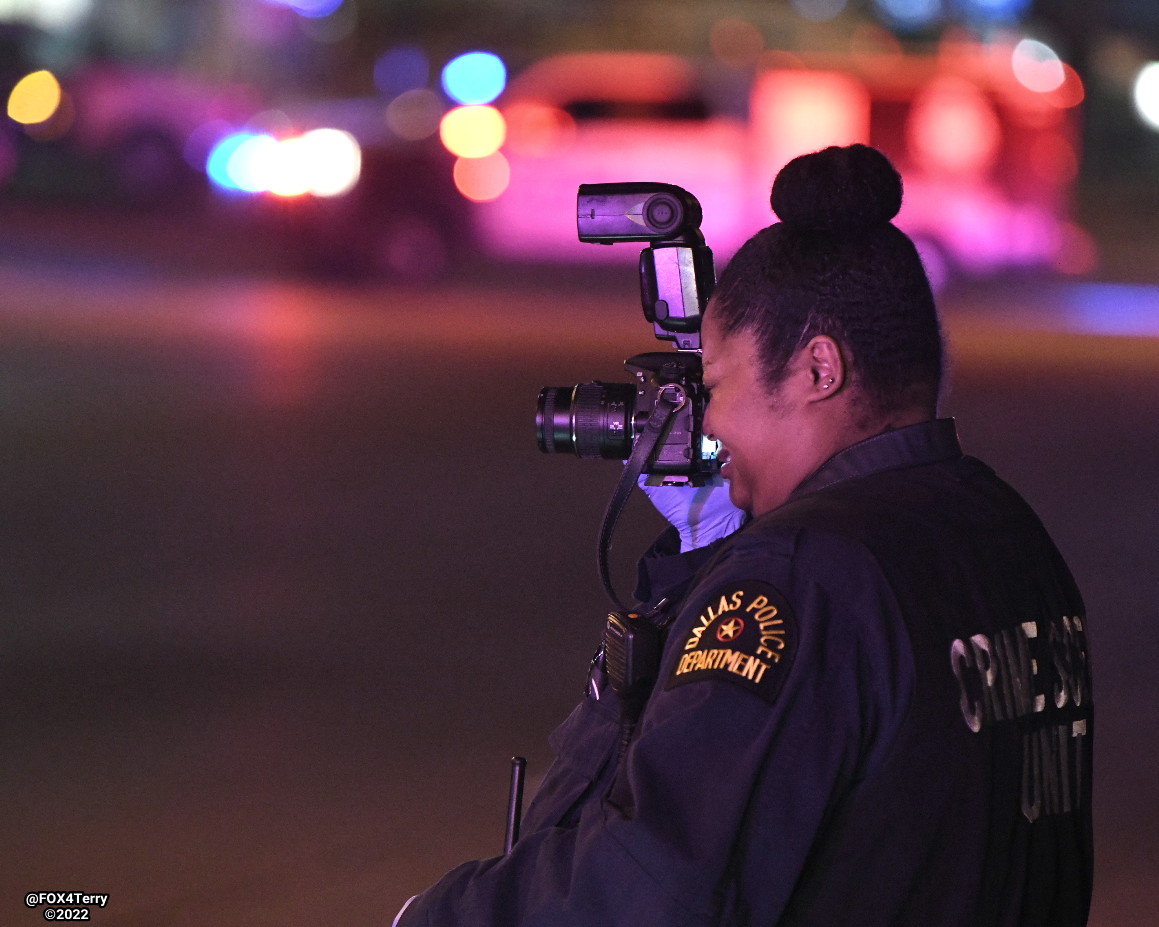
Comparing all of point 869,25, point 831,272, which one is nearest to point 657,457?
point 831,272

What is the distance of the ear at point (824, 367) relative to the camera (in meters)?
1.72

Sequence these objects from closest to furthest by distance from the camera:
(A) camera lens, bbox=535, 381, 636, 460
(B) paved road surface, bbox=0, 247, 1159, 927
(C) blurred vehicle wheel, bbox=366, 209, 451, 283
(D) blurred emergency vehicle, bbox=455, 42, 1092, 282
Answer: (A) camera lens, bbox=535, 381, 636, 460
(B) paved road surface, bbox=0, 247, 1159, 927
(C) blurred vehicle wheel, bbox=366, 209, 451, 283
(D) blurred emergency vehicle, bbox=455, 42, 1092, 282

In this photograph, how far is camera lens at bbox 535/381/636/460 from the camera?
2391mm

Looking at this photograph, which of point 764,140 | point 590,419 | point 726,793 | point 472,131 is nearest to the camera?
point 726,793

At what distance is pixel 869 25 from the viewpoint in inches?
1302

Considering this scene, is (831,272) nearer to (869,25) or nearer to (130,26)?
(130,26)

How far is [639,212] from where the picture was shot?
2.21 meters

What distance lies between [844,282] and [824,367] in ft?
0.30

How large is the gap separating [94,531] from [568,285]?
28.9 ft

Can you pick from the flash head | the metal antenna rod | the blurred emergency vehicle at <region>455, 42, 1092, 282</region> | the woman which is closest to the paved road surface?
the metal antenna rod

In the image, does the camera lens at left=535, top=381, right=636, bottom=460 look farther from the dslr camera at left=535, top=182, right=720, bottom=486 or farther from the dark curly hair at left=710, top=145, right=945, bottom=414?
the dark curly hair at left=710, top=145, right=945, bottom=414

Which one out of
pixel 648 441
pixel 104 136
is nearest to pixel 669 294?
pixel 648 441

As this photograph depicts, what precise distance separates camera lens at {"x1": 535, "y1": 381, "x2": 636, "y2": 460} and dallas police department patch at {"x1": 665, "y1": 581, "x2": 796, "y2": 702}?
83 cm

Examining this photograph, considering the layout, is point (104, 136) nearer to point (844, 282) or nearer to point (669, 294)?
point (669, 294)
